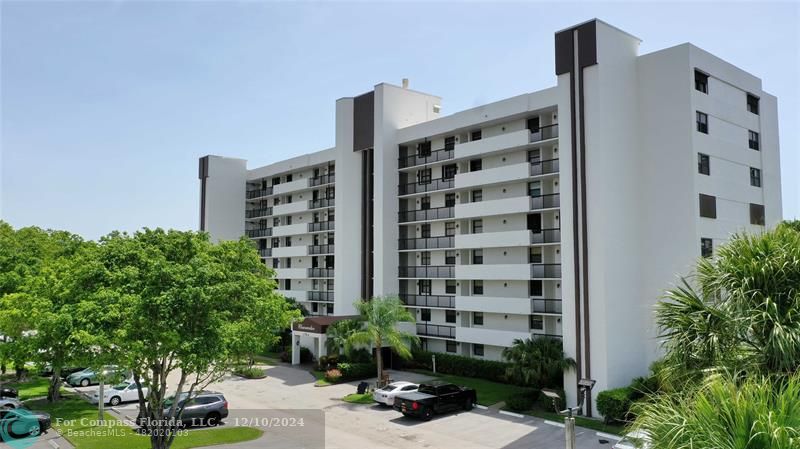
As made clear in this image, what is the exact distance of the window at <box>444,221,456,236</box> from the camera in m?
39.9

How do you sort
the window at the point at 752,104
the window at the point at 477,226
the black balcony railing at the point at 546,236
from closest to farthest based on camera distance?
the window at the point at 752,104, the black balcony railing at the point at 546,236, the window at the point at 477,226

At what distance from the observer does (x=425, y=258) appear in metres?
41.5

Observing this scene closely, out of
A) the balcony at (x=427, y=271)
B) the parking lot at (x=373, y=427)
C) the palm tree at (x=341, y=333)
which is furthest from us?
the balcony at (x=427, y=271)

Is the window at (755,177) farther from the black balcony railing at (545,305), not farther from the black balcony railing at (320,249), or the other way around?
the black balcony railing at (320,249)

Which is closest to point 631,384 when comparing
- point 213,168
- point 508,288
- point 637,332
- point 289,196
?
point 637,332

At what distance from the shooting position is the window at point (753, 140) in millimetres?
32312

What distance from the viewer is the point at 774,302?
1104 cm

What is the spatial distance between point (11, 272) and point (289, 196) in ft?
89.0

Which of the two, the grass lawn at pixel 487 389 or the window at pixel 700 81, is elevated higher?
the window at pixel 700 81

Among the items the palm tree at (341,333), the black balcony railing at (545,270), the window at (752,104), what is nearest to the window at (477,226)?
the black balcony railing at (545,270)

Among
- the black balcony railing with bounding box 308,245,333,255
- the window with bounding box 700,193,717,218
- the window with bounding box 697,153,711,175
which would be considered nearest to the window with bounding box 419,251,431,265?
the black balcony railing with bounding box 308,245,333,255

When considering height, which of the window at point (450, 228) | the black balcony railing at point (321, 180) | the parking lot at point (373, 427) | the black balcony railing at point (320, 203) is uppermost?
the black balcony railing at point (321, 180)

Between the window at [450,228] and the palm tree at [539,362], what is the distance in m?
11.2

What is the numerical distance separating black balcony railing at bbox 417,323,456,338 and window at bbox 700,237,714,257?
15.9 metres
